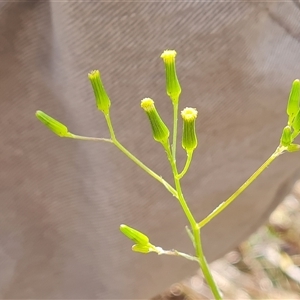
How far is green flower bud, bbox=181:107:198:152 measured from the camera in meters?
0.30

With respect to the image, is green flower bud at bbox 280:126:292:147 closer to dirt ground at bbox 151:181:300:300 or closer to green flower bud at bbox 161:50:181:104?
green flower bud at bbox 161:50:181:104

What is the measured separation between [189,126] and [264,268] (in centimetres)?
82

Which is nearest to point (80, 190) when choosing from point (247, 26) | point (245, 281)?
point (247, 26)

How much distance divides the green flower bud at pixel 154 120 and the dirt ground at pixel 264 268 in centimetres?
72

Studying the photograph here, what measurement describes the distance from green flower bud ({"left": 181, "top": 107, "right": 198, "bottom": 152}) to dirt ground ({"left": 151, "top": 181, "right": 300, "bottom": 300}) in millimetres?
715

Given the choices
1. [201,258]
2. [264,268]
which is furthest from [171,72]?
[264,268]

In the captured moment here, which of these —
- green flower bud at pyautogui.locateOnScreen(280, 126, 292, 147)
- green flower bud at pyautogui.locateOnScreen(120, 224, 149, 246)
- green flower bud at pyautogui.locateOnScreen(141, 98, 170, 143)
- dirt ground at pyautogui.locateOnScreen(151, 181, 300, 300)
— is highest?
green flower bud at pyautogui.locateOnScreen(141, 98, 170, 143)

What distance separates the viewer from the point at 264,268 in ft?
3.45

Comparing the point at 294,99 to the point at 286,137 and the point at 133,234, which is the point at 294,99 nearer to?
the point at 286,137

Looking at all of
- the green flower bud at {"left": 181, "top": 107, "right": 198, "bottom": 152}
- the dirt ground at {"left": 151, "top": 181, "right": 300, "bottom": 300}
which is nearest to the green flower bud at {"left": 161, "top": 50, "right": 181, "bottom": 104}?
the green flower bud at {"left": 181, "top": 107, "right": 198, "bottom": 152}

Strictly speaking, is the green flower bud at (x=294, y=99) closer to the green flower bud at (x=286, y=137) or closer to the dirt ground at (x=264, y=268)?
the green flower bud at (x=286, y=137)

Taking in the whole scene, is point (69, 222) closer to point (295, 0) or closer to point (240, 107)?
point (240, 107)

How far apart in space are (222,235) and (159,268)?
11cm

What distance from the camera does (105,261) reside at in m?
0.66
